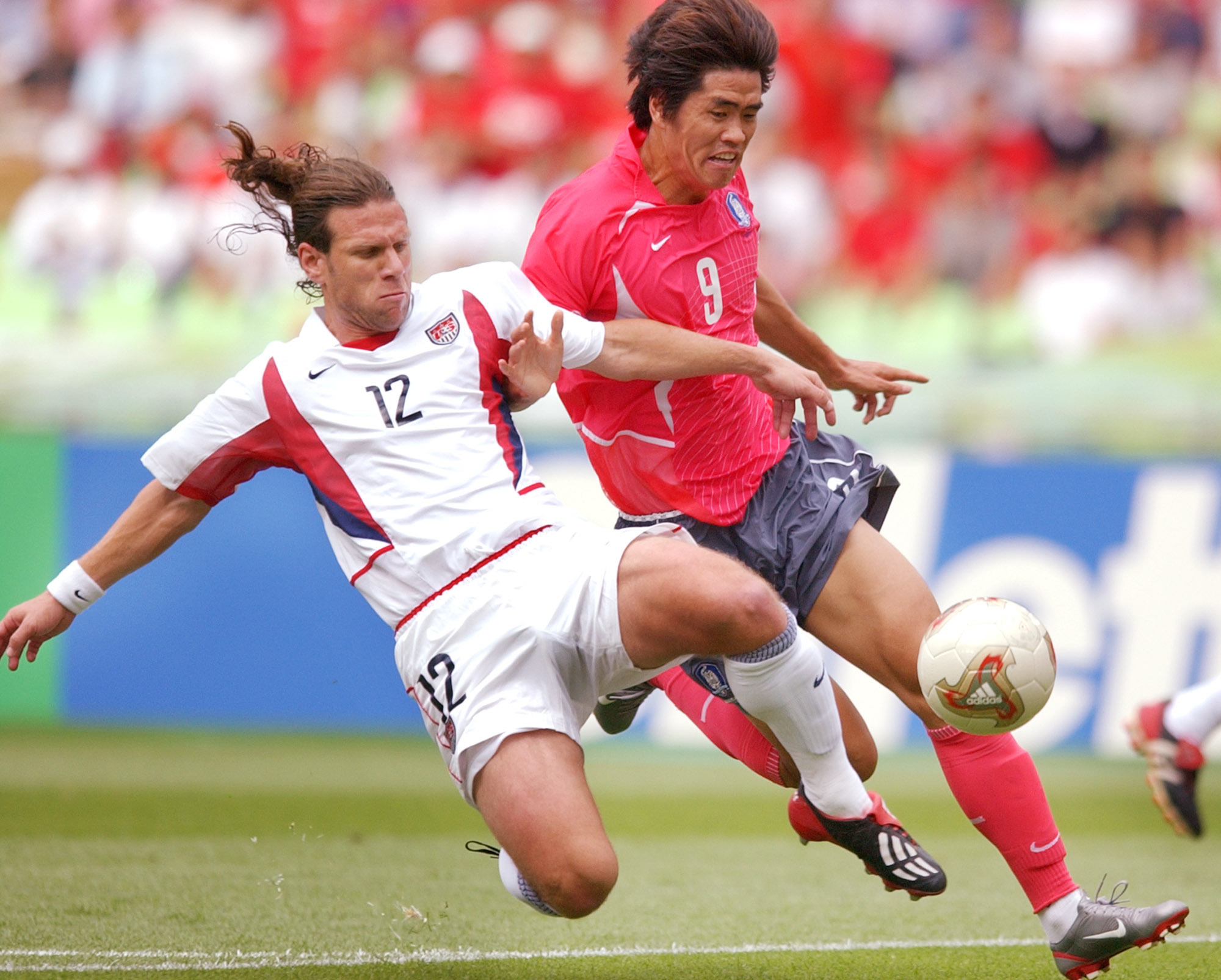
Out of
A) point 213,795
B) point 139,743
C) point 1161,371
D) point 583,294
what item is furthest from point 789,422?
point 1161,371

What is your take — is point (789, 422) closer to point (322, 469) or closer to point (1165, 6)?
Answer: point (322, 469)

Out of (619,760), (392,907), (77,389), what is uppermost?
(77,389)

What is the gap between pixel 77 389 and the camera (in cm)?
985

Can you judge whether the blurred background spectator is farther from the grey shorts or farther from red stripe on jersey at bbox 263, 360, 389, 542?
red stripe on jersey at bbox 263, 360, 389, 542

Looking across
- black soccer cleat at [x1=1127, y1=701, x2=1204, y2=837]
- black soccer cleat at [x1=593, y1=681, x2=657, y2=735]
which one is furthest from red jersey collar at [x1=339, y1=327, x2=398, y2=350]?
black soccer cleat at [x1=1127, y1=701, x2=1204, y2=837]

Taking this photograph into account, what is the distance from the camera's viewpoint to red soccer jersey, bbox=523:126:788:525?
4.41 m

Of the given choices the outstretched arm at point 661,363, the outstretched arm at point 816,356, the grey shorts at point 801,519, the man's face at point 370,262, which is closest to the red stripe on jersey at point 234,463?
the man's face at point 370,262

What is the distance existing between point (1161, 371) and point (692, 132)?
263 inches

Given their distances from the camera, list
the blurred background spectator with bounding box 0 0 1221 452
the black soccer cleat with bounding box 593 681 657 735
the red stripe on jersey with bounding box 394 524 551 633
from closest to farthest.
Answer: the red stripe on jersey with bounding box 394 524 551 633 < the black soccer cleat with bounding box 593 681 657 735 < the blurred background spectator with bounding box 0 0 1221 452

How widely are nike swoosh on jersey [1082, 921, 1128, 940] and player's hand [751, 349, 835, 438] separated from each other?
152 cm

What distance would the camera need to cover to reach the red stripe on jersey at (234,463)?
4.15 metres

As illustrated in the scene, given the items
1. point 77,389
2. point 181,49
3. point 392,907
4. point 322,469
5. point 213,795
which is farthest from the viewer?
point 181,49

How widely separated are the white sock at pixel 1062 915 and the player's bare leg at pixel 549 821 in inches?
49.1

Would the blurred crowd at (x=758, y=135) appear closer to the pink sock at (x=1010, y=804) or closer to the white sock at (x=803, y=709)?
the pink sock at (x=1010, y=804)
